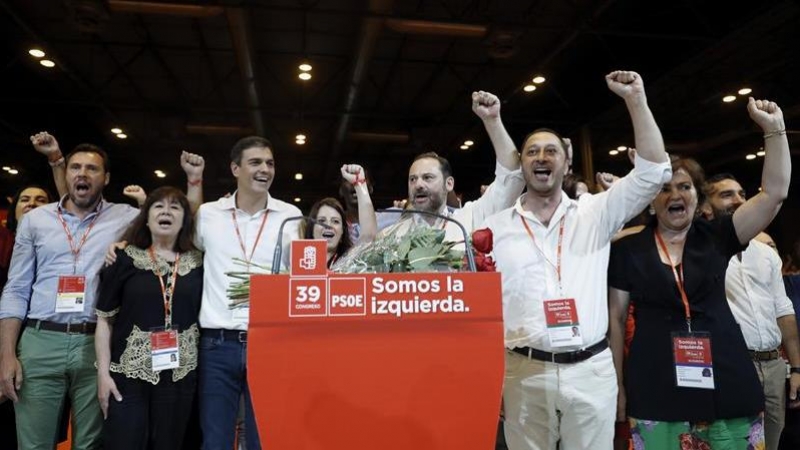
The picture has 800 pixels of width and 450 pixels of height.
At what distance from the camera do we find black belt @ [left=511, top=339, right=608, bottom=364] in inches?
80.5

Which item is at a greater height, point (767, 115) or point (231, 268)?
point (767, 115)

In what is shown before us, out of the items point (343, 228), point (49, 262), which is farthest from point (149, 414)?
point (343, 228)

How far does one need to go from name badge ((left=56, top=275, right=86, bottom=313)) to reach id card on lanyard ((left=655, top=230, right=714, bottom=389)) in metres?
2.62

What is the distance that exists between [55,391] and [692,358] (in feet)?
9.07

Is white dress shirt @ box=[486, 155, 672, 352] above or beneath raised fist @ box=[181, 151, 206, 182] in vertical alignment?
beneath

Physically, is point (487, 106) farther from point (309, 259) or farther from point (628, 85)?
point (309, 259)

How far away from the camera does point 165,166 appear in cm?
1377

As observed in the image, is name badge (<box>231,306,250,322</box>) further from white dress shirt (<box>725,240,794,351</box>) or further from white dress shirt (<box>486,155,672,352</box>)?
white dress shirt (<box>725,240,794,351</box>)

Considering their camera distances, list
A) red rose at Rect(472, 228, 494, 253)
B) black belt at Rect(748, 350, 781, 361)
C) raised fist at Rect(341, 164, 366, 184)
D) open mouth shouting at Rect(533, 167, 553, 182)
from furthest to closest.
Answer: black belt at Rect(748, 350, 781, 361), raised fist at Rect(341, 164, 366, 184), open mouth shouting at Rect(533, 167, 553, 182), red rose at Rect(472, 228, 494, 253)

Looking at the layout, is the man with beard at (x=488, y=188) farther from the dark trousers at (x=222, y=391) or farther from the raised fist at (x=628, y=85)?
the dark trousers at (x=222, y=391)

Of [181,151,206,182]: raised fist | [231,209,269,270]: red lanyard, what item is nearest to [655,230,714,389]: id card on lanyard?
[231,209,269,270]: red lanyard

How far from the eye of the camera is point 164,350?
2.45 metres

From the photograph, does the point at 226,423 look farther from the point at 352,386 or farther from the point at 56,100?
the point at 56,100

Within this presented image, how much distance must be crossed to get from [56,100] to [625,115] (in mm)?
10025
